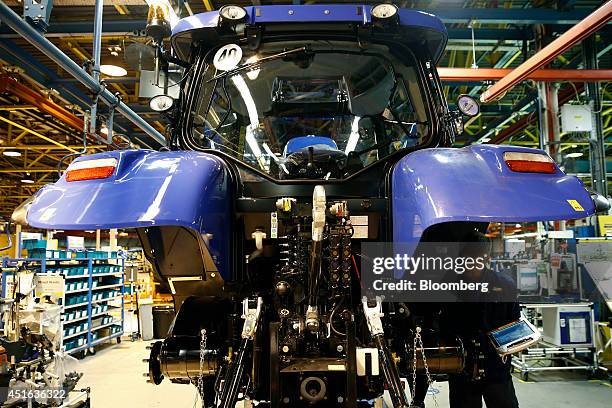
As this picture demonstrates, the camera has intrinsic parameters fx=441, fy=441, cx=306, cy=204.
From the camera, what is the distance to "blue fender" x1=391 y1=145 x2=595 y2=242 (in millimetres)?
1533

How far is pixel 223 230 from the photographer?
6.57 ft

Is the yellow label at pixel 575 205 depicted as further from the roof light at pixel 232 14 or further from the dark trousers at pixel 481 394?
the roof light at pixel 232 14

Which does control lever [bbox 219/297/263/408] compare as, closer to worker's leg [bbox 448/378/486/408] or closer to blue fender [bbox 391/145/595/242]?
blue fender [bbox 391/145/595/242]

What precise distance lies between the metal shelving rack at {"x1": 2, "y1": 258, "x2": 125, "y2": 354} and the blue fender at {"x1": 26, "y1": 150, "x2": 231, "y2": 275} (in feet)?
18.1

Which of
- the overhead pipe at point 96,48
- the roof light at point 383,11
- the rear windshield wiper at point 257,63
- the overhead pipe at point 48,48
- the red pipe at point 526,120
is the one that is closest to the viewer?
the roof light at point 383,11

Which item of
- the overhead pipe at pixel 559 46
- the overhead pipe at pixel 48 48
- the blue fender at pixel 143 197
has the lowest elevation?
the blue fender at pixel 143 197

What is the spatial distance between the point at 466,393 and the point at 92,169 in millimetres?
2084

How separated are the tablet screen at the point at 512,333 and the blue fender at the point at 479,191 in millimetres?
625

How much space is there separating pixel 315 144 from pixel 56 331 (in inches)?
158

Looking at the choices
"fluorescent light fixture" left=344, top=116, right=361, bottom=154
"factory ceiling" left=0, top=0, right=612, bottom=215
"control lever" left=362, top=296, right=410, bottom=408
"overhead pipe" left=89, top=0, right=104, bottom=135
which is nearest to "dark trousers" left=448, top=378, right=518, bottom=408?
"control lever" left=362, top=296, right=410, bottom=408

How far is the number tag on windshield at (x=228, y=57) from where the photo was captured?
8.07 feet

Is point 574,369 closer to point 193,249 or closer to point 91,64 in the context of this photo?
point 193,249

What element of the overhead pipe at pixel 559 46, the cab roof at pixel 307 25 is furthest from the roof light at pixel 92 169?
the overhead pipe at pixel 559 46

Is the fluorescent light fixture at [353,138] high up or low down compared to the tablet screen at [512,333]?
up
